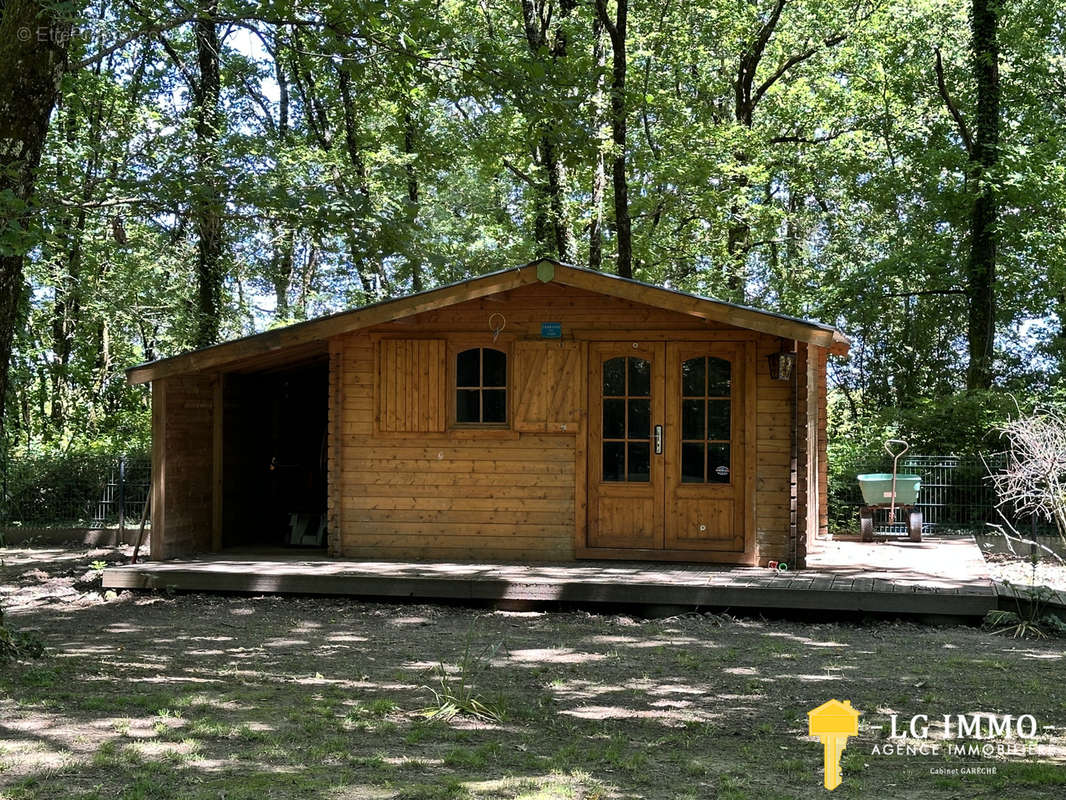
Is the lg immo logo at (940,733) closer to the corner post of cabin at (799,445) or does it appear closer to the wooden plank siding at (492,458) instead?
the corner post of cabin at (799,445)

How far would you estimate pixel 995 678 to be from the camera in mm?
6395

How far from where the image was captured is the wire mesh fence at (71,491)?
14.7m

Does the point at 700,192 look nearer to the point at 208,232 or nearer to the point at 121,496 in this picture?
the point at 208,232

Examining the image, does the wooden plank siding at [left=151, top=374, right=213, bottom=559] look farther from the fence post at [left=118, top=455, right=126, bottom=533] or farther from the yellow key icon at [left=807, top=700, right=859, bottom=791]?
the yellow key icon at [left=807, top=700, right=859, bottom=791]

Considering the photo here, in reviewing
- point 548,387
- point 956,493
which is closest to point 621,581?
point 548,387

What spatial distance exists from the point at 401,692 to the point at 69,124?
15.8 meters

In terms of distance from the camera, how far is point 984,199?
58.7ft

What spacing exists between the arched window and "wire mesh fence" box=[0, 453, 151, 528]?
6426 millimetres

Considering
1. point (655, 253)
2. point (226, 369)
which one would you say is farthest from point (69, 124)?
point (655, 253)

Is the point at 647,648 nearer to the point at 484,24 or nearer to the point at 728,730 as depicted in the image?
the point at 728,730

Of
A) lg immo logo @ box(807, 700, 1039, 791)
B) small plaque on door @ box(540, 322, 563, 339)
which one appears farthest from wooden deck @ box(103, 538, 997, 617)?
lg immo logo @ box(807, 700, 1039, 791)

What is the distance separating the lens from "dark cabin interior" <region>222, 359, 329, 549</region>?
11797mm

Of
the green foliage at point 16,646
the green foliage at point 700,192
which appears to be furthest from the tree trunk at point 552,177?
the green foliage at point 16,646

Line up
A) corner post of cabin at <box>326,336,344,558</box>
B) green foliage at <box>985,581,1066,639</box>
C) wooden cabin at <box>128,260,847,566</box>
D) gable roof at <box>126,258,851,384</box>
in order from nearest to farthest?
green foliage at <box>985,581,1066,639</box> → gable roof at <box>126,258,851,384</box> → wooden cabin at <box>128,260,847,566</box> → corner post of cabin at <box>326,336,344,558</box>
